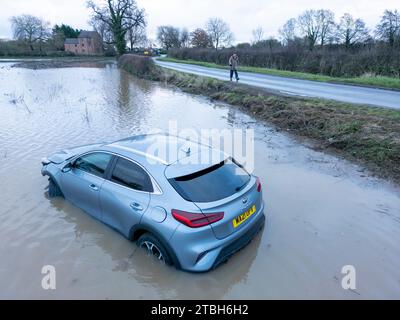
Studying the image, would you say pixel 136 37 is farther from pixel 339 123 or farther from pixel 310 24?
pixel 339 123

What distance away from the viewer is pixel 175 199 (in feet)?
11.8

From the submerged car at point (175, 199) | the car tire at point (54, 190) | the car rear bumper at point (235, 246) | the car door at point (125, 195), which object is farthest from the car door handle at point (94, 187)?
the car rear bumper at point (235, 246)

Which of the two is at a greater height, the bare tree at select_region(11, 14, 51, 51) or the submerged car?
the bare tree at select_region(11, 14, 51, 51)

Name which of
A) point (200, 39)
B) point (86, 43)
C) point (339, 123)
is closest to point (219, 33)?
point (200, 39)

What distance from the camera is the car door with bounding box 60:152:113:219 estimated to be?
15.2ft

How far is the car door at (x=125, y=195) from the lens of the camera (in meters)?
3.91

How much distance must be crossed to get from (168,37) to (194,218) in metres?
98.9

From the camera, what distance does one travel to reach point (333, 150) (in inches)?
329

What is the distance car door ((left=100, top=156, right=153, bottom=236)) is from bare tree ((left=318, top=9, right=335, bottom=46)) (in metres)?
62.1

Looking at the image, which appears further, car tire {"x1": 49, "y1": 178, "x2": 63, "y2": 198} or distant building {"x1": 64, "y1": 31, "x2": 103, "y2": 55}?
distant building {"x1": 64, "y1": 31, "x2": 103, "y2": 55}

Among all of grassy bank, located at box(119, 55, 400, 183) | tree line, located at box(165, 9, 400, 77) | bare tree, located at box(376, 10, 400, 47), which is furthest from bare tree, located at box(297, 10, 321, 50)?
grassy bank, located at box(119, 55, 400, 183)

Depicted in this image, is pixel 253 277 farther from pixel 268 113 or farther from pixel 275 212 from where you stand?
pixel 268 113

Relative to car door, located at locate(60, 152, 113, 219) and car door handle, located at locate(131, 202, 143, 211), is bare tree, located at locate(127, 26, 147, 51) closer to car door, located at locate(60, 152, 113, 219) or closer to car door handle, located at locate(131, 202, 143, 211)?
car door, located at locate(60, 152, 113, 219)
